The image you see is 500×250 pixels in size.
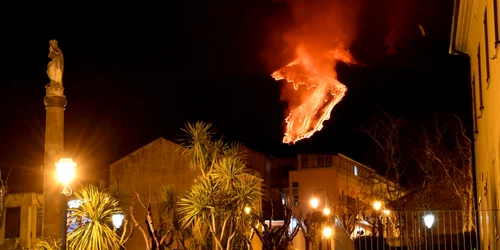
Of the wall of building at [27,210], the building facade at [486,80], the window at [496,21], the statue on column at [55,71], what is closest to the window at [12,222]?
the wall of building at [27,210]

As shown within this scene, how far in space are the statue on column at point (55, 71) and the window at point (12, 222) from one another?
27576 millimetres

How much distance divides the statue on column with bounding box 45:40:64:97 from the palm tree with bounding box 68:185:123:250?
402cm

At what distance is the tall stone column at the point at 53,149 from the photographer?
65.1 feet

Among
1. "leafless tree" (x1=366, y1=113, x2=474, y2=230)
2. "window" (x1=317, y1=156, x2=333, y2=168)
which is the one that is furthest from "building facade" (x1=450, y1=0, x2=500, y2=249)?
"window" (x1=317, y1=156, x2=333, y2=168)

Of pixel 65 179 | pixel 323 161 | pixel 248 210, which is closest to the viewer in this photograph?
pixel 65 179

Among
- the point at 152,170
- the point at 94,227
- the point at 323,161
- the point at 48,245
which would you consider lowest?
the point at 48,245

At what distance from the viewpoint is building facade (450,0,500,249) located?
13.1 metres

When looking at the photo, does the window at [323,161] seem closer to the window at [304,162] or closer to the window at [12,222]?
the window at [304,162]

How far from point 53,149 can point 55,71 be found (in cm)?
254

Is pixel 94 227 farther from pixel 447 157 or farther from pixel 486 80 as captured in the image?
pixel 447 157

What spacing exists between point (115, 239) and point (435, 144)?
24458 millimetres

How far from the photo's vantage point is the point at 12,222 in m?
44.8

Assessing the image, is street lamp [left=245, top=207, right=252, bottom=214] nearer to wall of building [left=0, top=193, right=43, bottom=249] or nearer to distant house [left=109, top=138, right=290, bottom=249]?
distant house [left=109, top=138, right=290, bottom=249]

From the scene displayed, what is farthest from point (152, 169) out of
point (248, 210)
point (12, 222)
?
point (248, 210)
